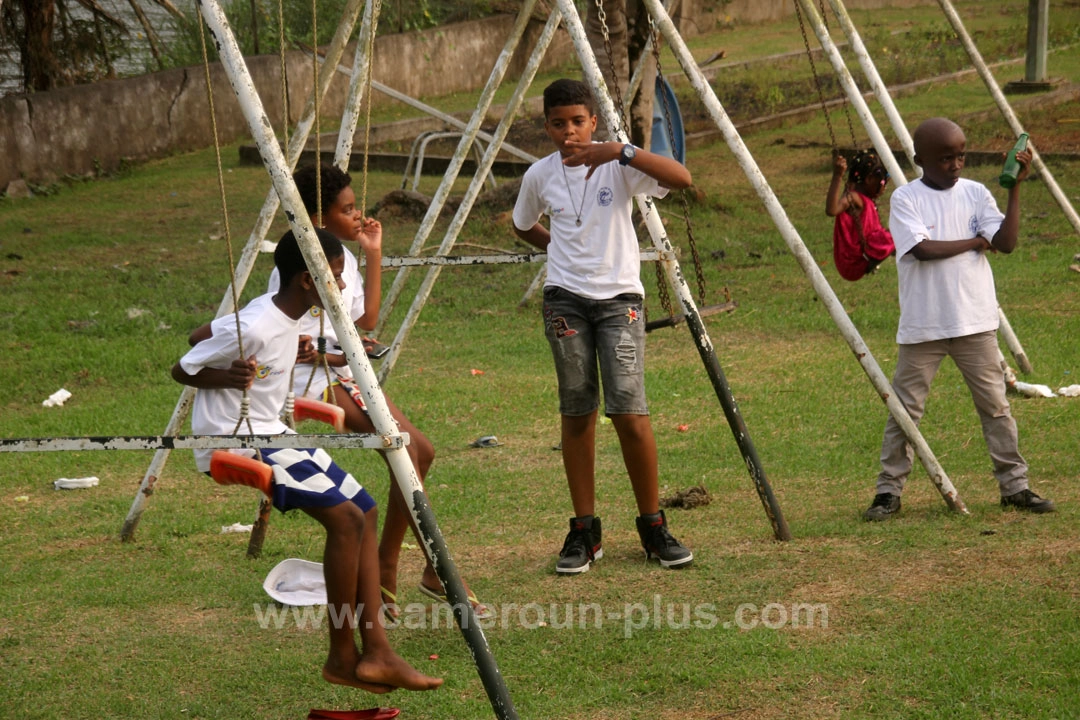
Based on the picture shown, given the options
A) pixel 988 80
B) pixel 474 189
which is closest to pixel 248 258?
pixel 474 189

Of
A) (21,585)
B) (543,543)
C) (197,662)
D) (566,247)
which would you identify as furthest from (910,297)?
(21,585)

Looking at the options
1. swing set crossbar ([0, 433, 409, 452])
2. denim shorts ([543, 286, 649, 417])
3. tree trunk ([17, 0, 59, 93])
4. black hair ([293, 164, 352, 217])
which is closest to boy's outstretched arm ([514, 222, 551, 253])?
denim shorts ([543, 286, 649, 417])

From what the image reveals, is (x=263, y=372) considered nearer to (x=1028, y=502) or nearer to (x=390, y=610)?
(x=390, y=610)

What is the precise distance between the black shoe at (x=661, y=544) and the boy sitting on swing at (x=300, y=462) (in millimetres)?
1268

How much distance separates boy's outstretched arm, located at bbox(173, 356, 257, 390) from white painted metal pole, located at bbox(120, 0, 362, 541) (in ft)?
3.26

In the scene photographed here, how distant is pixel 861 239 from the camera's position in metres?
5.52

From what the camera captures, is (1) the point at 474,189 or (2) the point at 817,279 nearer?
(2) the point at 817,279

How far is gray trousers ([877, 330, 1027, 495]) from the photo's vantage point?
4926mm

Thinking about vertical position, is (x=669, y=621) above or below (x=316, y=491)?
below

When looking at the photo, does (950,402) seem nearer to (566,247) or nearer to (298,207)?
(566,247)

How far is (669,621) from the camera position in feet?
13.5

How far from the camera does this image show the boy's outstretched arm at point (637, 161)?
4.28 meters

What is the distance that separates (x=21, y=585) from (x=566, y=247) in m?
2.34

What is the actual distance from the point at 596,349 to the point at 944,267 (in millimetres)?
1384
